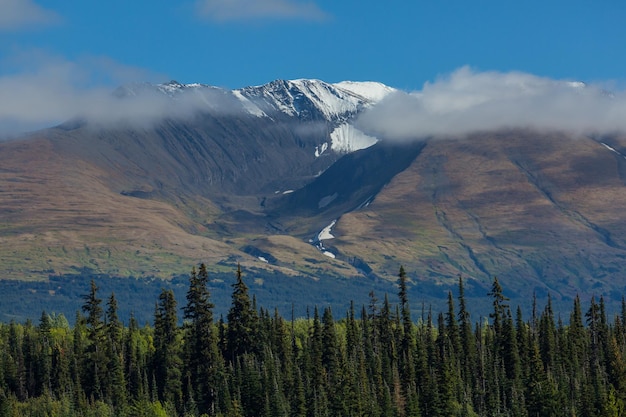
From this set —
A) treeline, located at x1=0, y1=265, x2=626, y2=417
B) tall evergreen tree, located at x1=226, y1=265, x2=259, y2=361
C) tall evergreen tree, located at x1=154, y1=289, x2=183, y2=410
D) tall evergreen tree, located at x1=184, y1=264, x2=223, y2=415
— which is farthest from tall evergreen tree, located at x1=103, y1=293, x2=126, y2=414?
tall evergreen tree, located at x1=226, y1=265, x2=259, y2=361

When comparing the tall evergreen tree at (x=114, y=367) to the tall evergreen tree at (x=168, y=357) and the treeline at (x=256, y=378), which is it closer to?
the treeline at (x=256, y=378)

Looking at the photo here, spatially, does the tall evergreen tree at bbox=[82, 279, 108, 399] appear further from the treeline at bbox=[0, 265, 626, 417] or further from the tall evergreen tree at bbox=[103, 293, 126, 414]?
the tall evergreen tree at bbox=[103, 293, 126, 414]

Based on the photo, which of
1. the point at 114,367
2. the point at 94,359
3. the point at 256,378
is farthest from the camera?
the point at 114,367

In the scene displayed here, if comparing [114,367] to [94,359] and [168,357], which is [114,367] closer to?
[94,359]

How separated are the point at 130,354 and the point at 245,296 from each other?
20813mm

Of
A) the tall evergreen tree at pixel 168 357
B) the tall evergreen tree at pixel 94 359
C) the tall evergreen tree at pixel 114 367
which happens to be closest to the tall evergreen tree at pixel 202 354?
the tall evergreen tree at pixel 168 357

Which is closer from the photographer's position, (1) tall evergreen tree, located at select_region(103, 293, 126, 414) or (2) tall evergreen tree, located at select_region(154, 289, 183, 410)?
(1) tall evergreen tree, located at select_region(103, 293, 126, 414)

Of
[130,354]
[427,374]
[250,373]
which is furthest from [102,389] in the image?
[427,374]

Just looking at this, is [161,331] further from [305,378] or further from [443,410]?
[443,410]

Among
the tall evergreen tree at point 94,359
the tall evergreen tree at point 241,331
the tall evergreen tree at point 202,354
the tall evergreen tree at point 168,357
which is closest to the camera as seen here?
the tall evergreen tree at point 202,354

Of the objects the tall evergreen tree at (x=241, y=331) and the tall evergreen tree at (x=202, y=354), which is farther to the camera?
the tall evergreen tree at (x=241, y=331)

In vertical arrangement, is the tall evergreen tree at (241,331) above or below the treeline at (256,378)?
above

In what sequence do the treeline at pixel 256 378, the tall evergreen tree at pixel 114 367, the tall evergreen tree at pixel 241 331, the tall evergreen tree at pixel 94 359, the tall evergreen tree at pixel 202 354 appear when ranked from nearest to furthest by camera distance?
the treeline at pixel 256 378
the tall evergreen tree at pixel 202 354
the tall evergreen tree at pixel 114 367
the tall evergreen tree at pixel 94 359
the tall evergreen tree at pixel 241 331

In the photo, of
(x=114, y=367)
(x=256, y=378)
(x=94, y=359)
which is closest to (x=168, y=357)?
(x=114, y=367)
